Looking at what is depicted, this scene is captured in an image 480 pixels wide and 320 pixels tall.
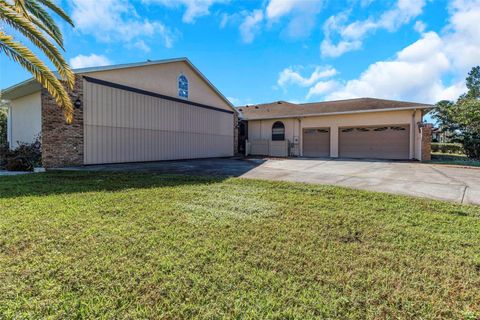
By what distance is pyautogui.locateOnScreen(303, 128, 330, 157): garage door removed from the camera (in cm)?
1928

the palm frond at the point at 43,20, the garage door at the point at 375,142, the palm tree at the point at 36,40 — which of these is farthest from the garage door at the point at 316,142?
the palm frond at the point at 43,20

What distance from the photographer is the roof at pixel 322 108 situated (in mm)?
16573

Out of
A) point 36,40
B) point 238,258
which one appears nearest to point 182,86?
point 36,40

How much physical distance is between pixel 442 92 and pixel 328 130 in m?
23.2

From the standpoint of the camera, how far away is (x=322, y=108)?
20.1 metres

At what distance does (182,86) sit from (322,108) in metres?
11.1

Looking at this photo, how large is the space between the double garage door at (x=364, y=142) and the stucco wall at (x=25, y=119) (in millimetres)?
16900

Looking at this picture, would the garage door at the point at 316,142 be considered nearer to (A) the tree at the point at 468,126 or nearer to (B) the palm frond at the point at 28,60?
(A) the tree at the point at 468,126

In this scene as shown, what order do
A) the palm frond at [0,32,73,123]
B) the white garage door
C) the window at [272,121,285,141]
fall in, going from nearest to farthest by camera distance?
1. the palm frond at [0,32,73,123]
2. the white garage door
3. the window at [272,121,285,141]

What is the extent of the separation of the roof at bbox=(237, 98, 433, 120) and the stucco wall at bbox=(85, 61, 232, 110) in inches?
196

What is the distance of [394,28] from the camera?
38.4 ft

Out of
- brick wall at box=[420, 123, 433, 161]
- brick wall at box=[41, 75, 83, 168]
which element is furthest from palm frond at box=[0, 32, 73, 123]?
brick wall at box=[420, 123, 433, 161]

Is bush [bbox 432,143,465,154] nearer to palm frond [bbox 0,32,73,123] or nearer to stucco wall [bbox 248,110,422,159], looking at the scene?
stucco wall [bbox 248,110,422,159]

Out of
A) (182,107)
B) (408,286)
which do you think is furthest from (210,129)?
(408,286)
